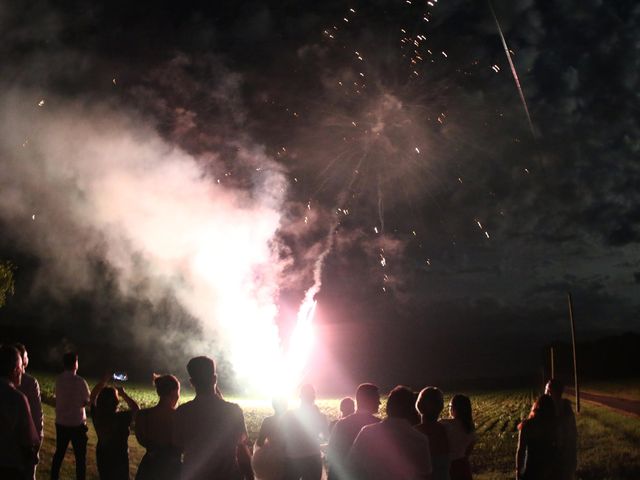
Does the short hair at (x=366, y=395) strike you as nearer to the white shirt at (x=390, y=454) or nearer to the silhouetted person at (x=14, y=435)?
the white shirt at (x=390, y=454)

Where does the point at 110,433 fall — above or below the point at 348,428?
below

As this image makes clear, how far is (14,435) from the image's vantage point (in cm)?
484

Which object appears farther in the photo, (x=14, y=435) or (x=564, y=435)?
(x=564, y=435)

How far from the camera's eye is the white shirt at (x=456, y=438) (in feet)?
19.3

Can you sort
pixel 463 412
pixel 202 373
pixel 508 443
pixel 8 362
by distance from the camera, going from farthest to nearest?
pixel 508 443 < pixel 463 412 < pixel 8 362 < pixel 202 373

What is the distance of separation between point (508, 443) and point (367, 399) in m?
20.2

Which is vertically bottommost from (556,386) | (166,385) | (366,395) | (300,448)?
(300,448)

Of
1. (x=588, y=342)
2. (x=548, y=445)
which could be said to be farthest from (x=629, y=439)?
(x=588, y=342)

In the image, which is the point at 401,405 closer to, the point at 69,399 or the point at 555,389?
the point at 555,389

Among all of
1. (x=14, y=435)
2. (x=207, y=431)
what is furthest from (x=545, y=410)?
(x=14, y=435)

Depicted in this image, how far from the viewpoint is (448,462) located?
18.6ft

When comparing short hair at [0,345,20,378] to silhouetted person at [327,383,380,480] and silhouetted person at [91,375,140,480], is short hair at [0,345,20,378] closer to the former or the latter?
silhouetted person at [91,375,140,480]

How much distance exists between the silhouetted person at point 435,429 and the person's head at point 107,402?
137 inches

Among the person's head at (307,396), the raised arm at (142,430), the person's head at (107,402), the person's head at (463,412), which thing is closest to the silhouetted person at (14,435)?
the raised arm at (142,430)
